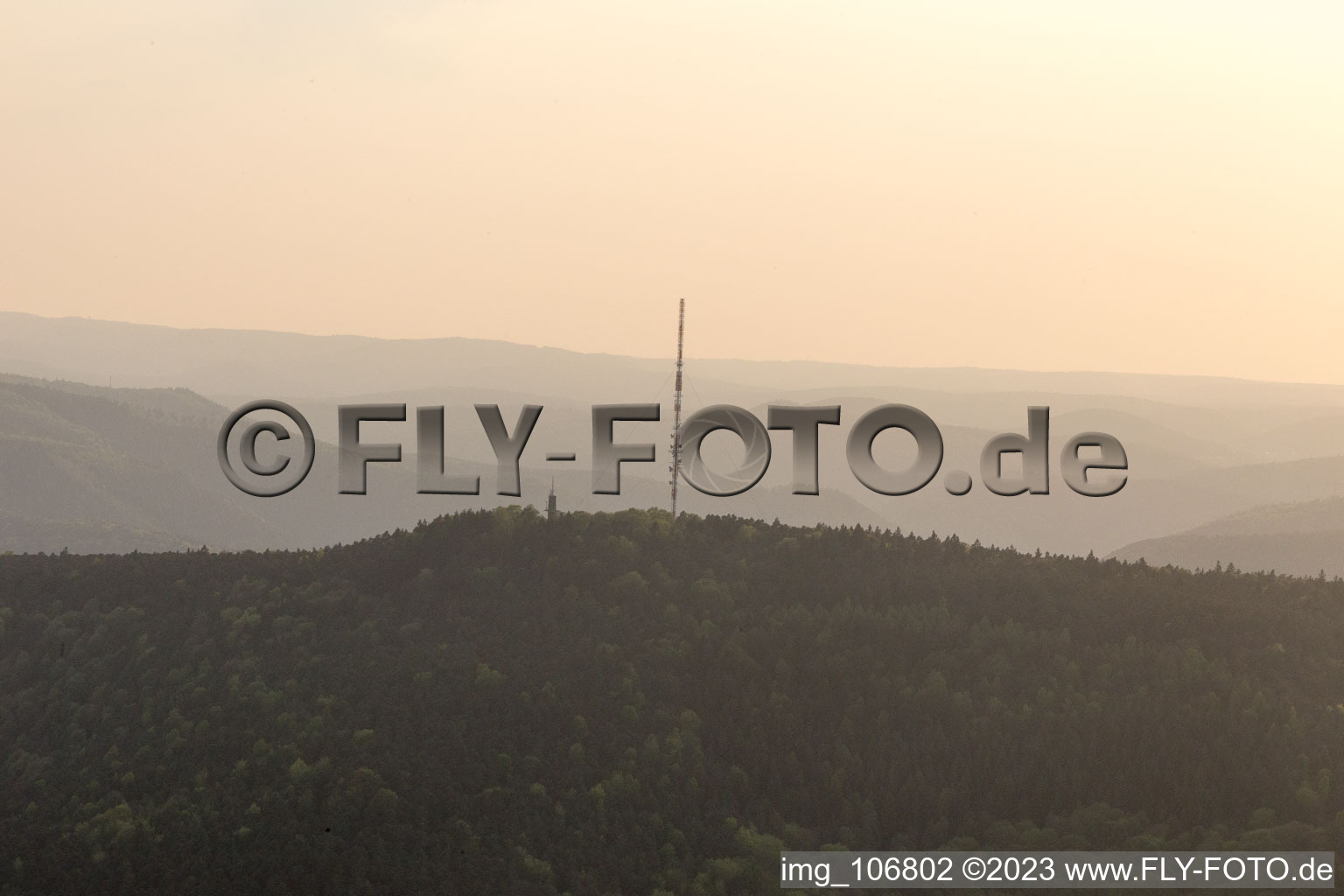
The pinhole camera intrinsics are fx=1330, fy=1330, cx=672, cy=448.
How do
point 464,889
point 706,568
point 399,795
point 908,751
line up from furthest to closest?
point 706,568, point 908,751, point 399,795, point 464,889

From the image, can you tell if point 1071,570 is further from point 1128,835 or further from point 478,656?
point 478,656

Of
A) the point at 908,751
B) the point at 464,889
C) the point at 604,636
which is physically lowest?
the point at 464,889

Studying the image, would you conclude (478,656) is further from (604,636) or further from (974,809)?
(974,809)

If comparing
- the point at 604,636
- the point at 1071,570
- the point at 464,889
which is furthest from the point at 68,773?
the point at 1071,570

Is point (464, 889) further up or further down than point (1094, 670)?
further down

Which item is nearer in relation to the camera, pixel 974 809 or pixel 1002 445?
pixel 974 809

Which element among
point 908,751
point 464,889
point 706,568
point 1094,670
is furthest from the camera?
point 706,568

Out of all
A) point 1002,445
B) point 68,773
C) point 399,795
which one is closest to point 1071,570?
point 1002,445
